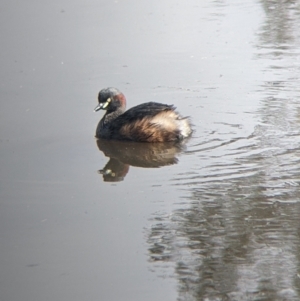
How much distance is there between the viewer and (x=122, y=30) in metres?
15.5

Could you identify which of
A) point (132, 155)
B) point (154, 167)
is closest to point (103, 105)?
point (132, 155)

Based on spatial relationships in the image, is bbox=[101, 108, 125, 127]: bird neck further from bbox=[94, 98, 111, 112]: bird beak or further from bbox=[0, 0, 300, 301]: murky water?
bbox=[0, 0, 300, 301]: murky water

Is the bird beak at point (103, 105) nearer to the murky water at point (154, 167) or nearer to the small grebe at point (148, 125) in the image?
the small grebe at point (148, 125)

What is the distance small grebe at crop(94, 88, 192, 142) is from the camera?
377 inches

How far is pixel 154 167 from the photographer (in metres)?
8.66

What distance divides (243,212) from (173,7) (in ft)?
36.6

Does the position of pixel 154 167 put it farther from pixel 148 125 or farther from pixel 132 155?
pixel 148 125

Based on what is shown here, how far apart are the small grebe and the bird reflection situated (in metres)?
0.09

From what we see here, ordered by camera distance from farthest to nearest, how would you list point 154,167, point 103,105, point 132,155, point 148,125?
point 103,105
point 148,125
point 132,155
point 154,167

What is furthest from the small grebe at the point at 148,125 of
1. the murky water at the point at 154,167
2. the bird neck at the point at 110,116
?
the murky water at the point at 154,167

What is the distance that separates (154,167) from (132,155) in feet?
2.29

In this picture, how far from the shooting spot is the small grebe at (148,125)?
958 cm

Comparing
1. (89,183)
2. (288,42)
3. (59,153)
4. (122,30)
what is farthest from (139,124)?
(122,30)

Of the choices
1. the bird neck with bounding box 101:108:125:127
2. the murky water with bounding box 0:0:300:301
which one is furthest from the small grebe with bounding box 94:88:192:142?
the murky water with bounding box 0:0:300:301
